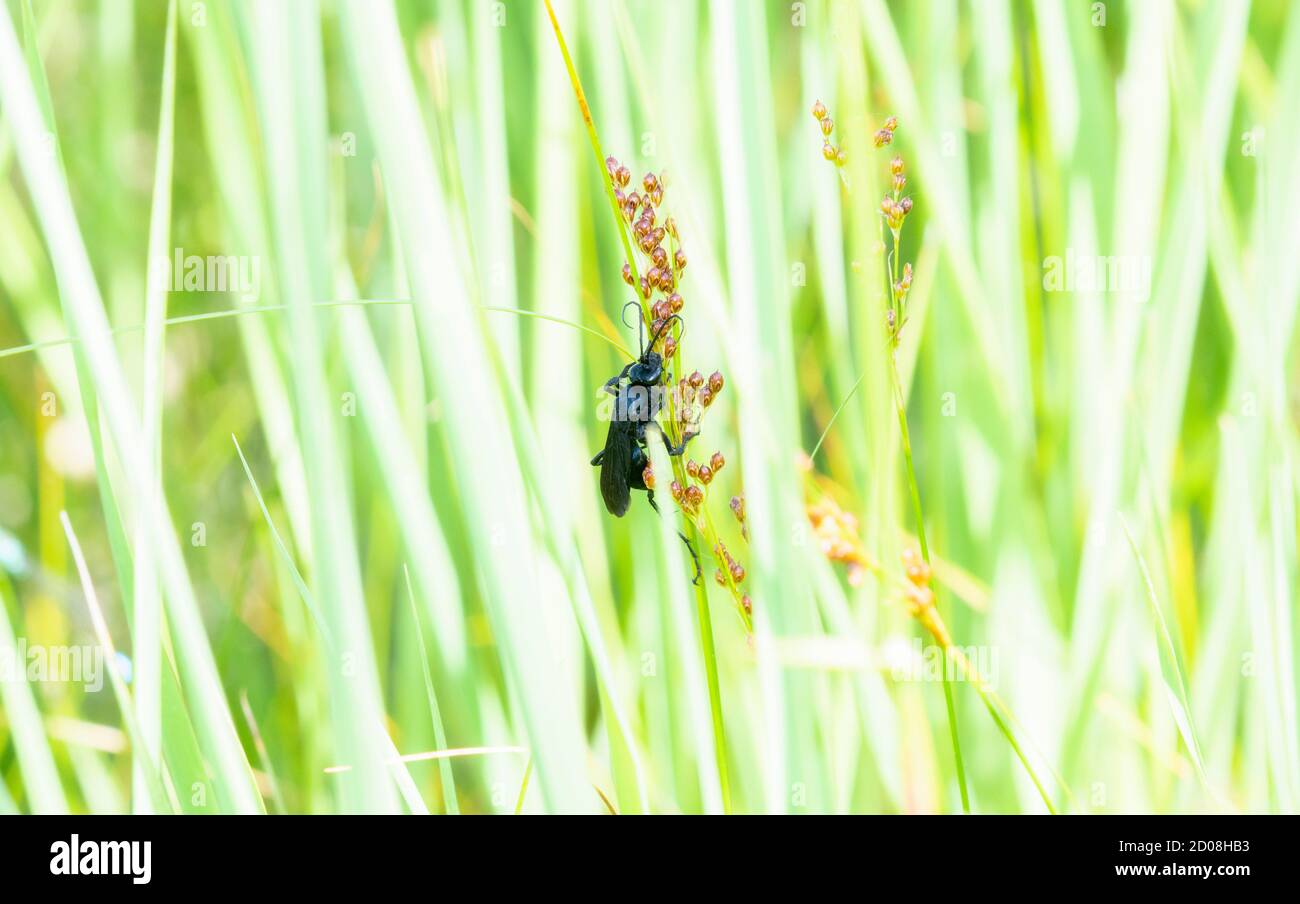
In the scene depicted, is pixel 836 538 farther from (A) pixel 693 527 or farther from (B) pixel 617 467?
(B) pixel 617 467

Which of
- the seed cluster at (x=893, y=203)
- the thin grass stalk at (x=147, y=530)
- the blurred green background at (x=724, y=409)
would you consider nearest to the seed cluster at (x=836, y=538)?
the blurred green background at (x=724, y=409)

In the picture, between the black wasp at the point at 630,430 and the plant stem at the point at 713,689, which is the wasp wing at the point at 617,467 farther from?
the plant stem at the point at 713,689

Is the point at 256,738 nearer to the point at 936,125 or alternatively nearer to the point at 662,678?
the point at 662,678

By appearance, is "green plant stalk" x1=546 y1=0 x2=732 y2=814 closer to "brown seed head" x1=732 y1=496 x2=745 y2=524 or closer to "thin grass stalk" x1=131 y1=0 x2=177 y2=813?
"brown seed head" x1=732 y1=496 x2=745 y2=524

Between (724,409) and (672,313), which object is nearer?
(672,313)

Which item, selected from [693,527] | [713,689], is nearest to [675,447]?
[693,527]

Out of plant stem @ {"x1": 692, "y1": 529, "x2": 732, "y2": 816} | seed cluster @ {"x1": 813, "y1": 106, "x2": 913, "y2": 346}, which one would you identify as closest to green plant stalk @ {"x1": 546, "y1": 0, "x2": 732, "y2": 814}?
plant stem @ {"x1": 692, "y1": 529, "x2": 732, "y2": 816}
